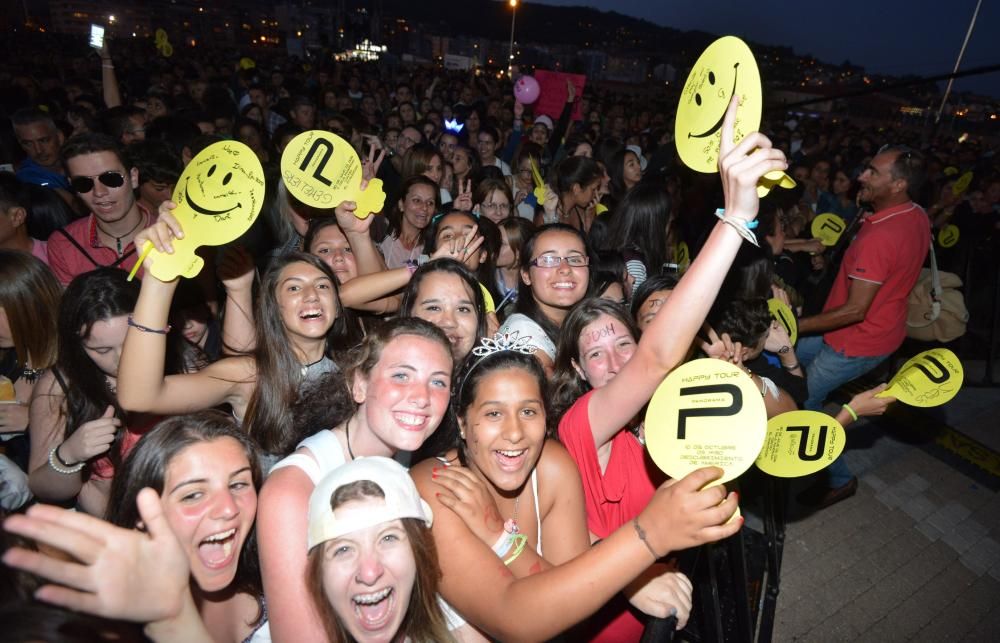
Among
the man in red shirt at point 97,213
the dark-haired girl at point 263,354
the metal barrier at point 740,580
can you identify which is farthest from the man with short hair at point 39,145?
the metal barrier at point 740,580

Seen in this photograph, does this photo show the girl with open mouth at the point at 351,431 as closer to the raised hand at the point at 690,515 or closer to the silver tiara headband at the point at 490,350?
the silver tiara headband at the point at 490,350

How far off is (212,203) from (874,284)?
431 cm

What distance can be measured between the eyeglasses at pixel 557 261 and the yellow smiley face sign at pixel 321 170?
3.98 ft

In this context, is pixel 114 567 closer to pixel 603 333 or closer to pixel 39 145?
pixel 603 333

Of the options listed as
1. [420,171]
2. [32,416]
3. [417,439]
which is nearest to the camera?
[417,439]

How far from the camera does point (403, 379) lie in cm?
206

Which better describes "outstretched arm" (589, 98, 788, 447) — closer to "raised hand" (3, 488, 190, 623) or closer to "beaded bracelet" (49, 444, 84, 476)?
"raised hand" (3, 488, 190, 623)

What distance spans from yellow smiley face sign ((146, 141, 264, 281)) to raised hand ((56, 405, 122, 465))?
0.72 meters

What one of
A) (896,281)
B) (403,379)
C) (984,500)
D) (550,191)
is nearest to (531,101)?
(550,191)

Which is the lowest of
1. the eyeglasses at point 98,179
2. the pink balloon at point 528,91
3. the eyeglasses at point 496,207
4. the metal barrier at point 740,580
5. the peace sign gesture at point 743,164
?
the metal barrier at point 740,580

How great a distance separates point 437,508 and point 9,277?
2.41 m

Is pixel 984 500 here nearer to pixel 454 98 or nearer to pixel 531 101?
pixel 531 101

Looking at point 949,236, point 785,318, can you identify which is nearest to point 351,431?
point 785,318

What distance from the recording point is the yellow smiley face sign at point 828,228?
5516 mm
